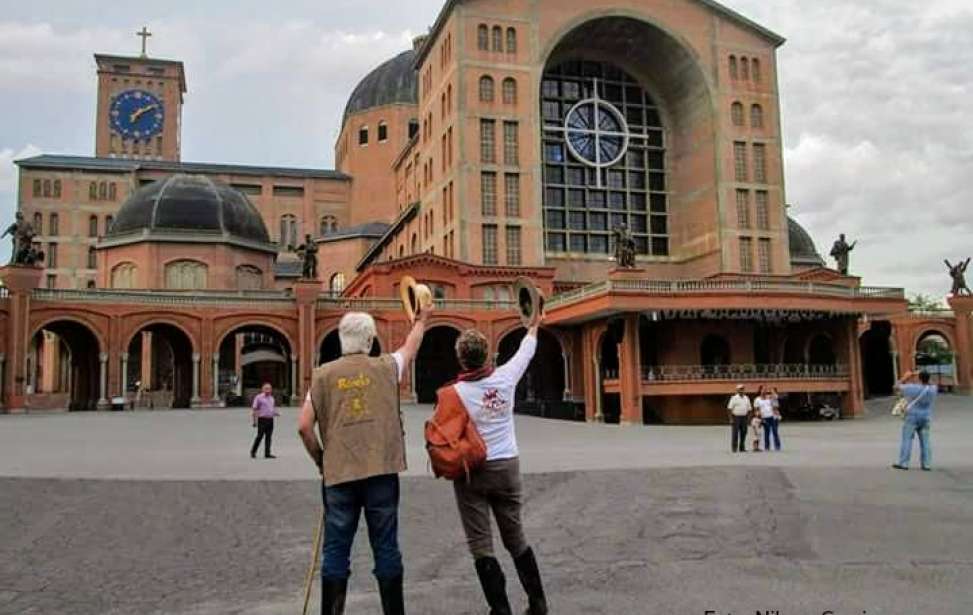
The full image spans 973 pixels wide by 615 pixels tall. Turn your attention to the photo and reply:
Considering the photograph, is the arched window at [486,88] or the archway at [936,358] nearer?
the arched window at [486,88]

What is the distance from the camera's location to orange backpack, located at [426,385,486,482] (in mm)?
5574

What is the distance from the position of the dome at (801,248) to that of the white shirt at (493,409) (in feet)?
208

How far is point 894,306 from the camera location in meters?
38.7

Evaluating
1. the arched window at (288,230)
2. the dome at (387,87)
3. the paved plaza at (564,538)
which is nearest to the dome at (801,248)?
the dome at (387,87)

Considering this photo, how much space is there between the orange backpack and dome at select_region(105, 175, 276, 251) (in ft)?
161

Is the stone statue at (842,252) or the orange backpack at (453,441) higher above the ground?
the stone statue at (842,252)

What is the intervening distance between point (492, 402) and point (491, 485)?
0.55 meters

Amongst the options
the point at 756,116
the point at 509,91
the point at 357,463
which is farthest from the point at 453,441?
the point at 756,116

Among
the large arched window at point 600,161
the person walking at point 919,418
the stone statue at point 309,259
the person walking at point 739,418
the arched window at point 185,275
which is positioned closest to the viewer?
the person walking at point 919,418

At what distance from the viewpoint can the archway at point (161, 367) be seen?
46281mm

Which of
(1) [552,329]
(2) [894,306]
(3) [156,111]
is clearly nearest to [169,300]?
(1) [552,329]

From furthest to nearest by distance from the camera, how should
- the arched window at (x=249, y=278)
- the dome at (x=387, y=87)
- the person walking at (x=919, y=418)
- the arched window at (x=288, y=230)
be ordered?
the arched window at (x=288, y=230) < the dome at (x=387, y=87) < the arched window at (x=249, y=278) < the person walking at (x=919, y=418)

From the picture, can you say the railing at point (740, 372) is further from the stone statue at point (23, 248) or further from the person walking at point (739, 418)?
the stone statue at point (23, 248)

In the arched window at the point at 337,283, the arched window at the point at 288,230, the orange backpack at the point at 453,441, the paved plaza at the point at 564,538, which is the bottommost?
the paved plaza at the point at 564,538
